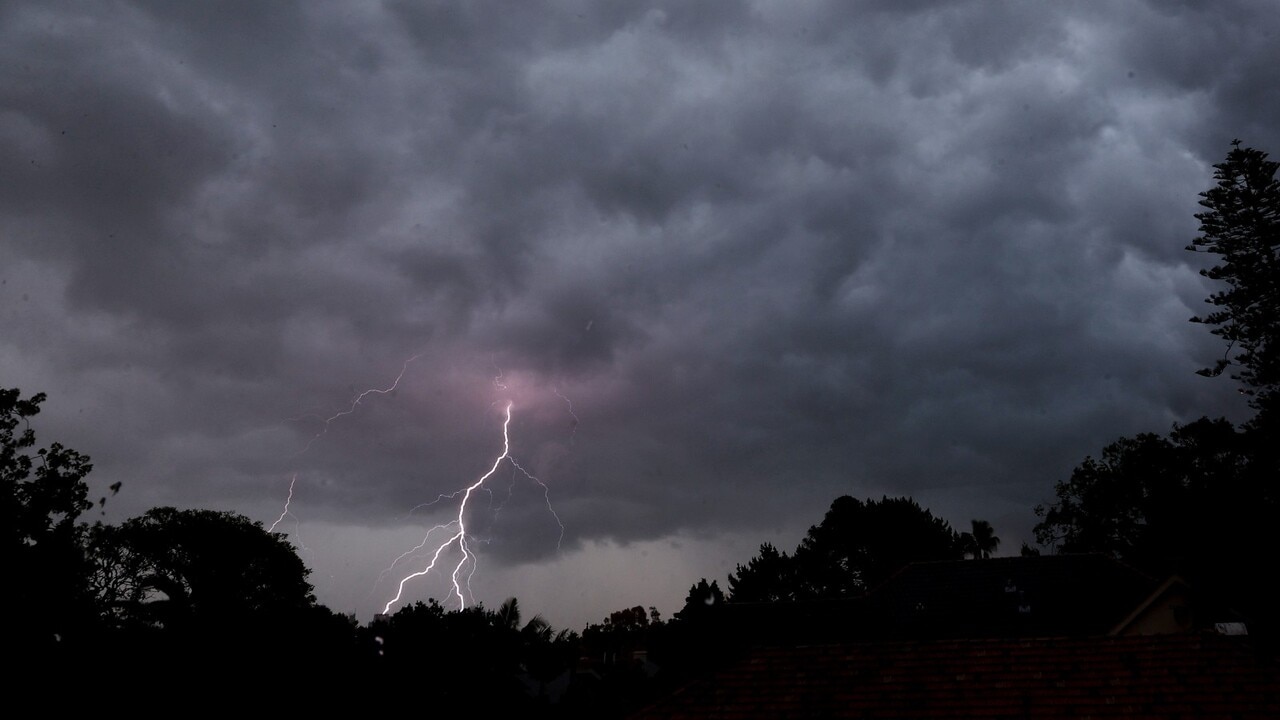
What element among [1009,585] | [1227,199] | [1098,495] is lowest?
[1009,585]

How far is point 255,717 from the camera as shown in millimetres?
18000

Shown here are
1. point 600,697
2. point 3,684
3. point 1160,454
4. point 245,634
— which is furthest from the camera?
point 1160,454

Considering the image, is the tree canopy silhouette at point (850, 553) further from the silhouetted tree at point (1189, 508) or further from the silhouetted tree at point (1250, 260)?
the silhouetted tree at point (1250, 260)

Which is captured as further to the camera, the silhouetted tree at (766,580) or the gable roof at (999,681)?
the silhouetted tree at (766,580)

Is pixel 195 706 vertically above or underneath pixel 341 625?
underneath

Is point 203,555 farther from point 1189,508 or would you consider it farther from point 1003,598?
point 1189,508

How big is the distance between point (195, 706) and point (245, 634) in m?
1.73

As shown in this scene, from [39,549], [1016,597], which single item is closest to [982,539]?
[1016,597]

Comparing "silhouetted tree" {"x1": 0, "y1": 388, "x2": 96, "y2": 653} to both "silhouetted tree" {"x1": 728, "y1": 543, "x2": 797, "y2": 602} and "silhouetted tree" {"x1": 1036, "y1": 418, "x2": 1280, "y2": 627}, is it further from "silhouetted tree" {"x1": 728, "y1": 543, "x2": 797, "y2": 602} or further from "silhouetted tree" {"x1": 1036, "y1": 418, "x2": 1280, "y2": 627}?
"silhouetted tree" {"x1": 728, "y1": 543, "x2": 797, "y2": 602}

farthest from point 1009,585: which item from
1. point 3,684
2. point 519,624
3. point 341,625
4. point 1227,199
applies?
point 3,684

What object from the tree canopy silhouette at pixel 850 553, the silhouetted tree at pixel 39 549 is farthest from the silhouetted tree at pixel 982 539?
the silhouetted tree at pixel 39 549

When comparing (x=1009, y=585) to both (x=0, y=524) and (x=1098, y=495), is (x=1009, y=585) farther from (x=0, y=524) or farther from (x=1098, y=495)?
(x=0, y=524)

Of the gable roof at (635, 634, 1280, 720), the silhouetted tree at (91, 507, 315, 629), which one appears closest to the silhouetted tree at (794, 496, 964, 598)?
the silhouetted tree at (91, 507, 315, 629)

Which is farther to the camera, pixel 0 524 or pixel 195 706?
pixel 0 524
